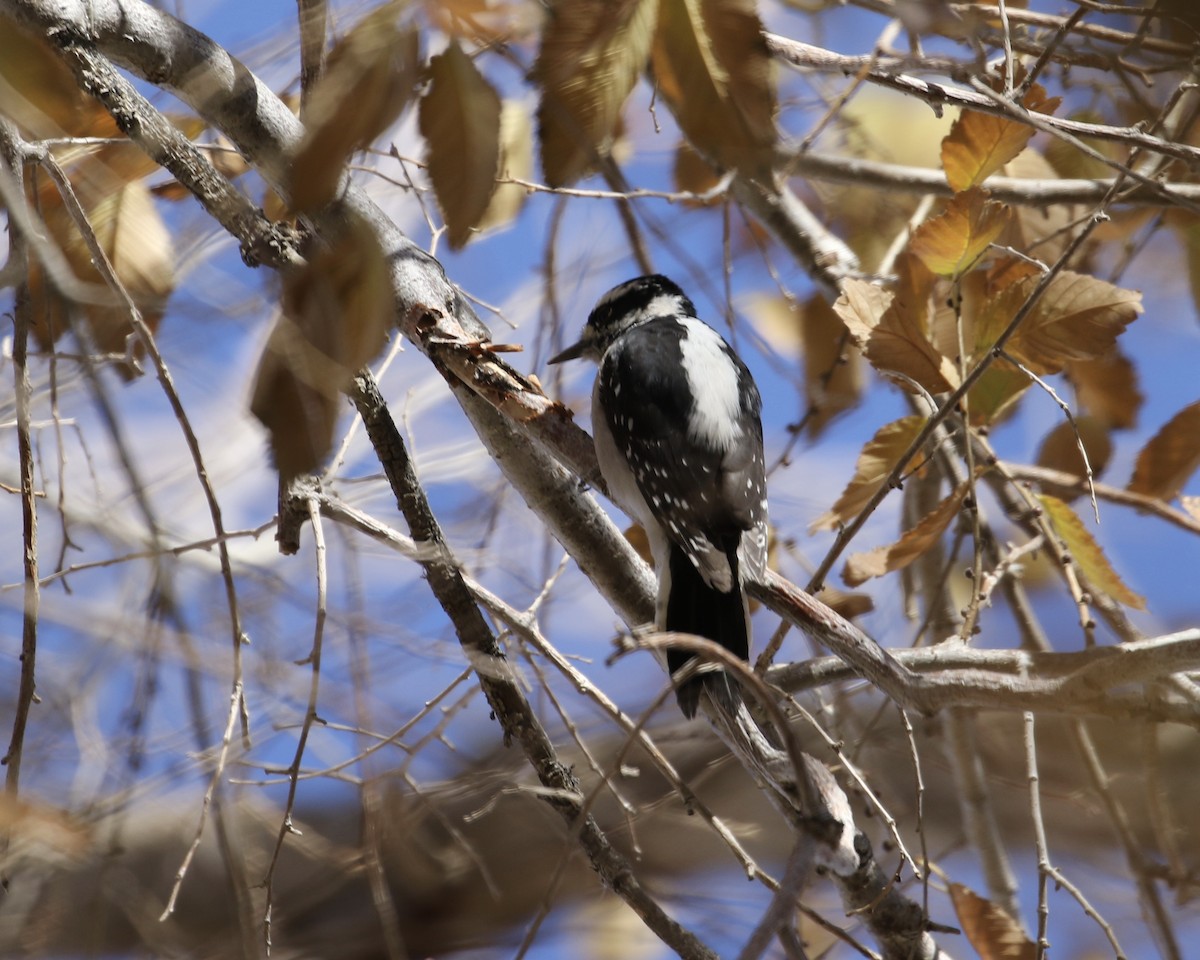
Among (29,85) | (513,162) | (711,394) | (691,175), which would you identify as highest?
(691,175)

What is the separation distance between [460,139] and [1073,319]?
5.69 ft

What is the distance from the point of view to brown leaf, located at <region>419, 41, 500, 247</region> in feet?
3.75

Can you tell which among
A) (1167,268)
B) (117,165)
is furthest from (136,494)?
(1167,268)

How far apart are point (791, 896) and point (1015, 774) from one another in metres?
3.57

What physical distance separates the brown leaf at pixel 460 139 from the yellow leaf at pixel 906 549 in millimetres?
1548

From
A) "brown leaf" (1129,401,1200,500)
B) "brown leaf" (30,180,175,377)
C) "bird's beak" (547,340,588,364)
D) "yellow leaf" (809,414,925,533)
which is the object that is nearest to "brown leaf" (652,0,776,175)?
"brown leaf" (30,180,175,377)

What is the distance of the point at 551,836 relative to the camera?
4.07 m

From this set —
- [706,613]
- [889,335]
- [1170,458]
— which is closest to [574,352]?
[706,613]

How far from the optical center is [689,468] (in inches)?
126

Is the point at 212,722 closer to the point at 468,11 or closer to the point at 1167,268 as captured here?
the point at 468,11

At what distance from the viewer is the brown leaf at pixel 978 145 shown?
7.50ft

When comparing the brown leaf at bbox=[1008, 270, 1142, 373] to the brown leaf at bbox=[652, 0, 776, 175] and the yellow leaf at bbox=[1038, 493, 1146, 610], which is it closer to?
the yellow leaf at bbox=[1038, 493, 1146, 610]

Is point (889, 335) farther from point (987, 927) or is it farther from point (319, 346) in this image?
point (319, 346)

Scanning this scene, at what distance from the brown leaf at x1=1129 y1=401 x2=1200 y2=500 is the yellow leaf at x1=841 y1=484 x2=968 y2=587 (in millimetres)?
512
